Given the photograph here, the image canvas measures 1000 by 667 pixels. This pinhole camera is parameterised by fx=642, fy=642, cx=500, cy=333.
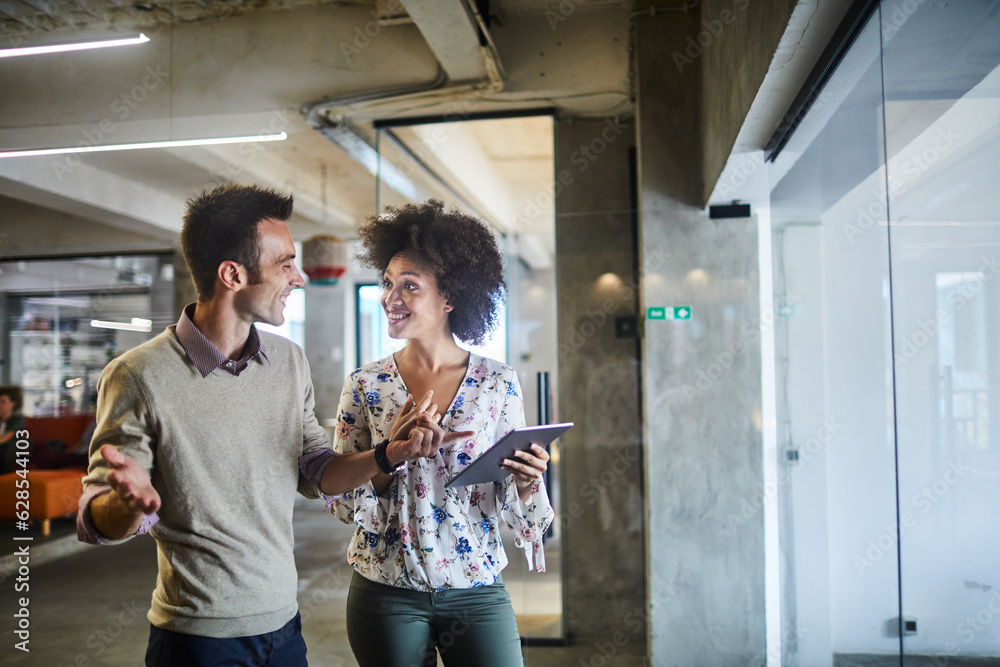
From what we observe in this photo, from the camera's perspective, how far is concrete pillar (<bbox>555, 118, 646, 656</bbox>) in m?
3.63

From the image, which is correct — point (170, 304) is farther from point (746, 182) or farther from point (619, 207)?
point (746, 182)

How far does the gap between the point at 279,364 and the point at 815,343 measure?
1.66m

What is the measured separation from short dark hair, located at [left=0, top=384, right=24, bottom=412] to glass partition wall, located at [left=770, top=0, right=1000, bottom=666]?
3.80 metres

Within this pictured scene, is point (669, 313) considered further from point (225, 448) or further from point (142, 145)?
point (142, 145)

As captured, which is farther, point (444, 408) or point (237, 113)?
point (237, 113)

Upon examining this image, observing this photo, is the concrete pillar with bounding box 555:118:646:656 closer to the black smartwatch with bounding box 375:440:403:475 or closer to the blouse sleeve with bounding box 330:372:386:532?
the blouse sleeve with bounding box 330:372:386:532

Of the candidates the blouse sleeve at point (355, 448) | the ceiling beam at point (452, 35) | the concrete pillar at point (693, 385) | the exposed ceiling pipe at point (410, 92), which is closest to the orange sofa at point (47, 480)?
the exposed ceiling pipe at point (410, 92)

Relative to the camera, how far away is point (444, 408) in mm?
1667

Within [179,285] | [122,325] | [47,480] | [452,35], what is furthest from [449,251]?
[47,480]

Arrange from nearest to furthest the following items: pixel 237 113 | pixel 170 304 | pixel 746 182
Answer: pixel 746 182, pixel 170 304, pixel 237 113

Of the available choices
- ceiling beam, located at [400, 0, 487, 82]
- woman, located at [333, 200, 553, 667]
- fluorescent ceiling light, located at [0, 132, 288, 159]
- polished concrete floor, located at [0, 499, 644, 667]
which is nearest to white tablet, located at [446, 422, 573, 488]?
woman, located at [333, 200, 553, 667]

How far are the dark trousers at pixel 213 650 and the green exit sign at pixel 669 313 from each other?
Result: 2.42 m

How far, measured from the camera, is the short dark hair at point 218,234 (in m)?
1.46

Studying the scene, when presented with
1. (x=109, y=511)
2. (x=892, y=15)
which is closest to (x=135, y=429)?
(x=109, y=511)
